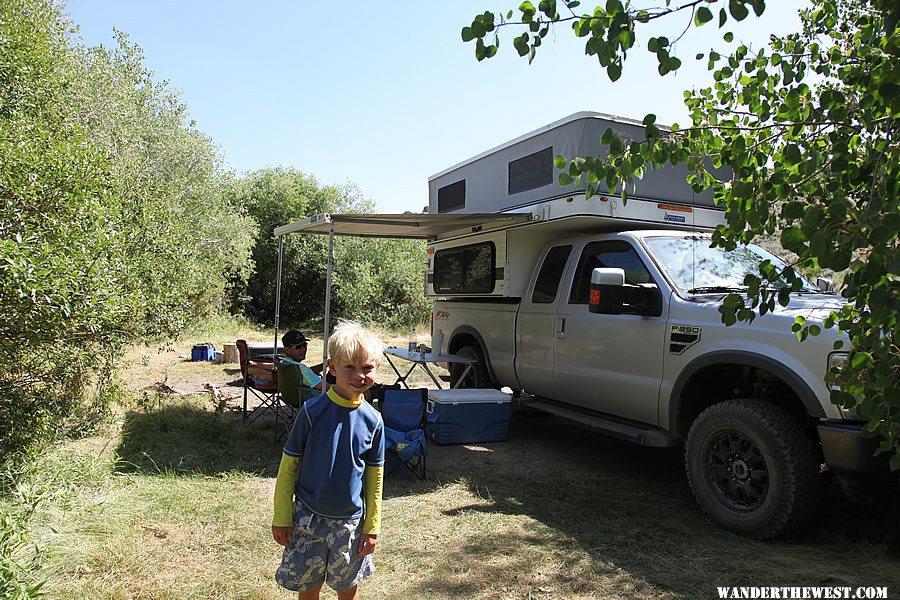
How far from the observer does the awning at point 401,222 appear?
5.77 metres

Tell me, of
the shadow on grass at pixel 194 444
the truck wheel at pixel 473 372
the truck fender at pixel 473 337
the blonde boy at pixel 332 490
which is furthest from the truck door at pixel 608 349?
the blonde boy at pixel 332 490

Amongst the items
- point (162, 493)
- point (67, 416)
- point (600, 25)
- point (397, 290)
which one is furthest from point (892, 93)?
point (397, 290)

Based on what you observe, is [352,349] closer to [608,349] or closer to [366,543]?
[366,543]

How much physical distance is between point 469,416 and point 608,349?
1812mm

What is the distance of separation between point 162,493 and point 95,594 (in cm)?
151

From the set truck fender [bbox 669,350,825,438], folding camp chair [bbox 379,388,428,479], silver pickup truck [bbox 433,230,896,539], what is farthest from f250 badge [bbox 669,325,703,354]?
folding camp chair [bbox 379,388,428,479]

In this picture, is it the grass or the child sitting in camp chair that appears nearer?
the grass

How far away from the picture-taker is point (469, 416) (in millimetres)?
6340

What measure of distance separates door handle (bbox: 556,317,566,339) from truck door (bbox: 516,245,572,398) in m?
0.09

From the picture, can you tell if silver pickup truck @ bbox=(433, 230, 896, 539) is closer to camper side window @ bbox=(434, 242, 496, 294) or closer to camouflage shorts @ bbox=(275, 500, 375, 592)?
camper side window @ bbox=(434, 242, 496, 294)

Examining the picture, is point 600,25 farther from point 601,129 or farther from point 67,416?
point 67,416

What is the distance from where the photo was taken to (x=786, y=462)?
3758 mm

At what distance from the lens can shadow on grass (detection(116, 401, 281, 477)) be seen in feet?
17.6

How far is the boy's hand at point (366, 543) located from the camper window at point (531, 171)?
434 centimetres
